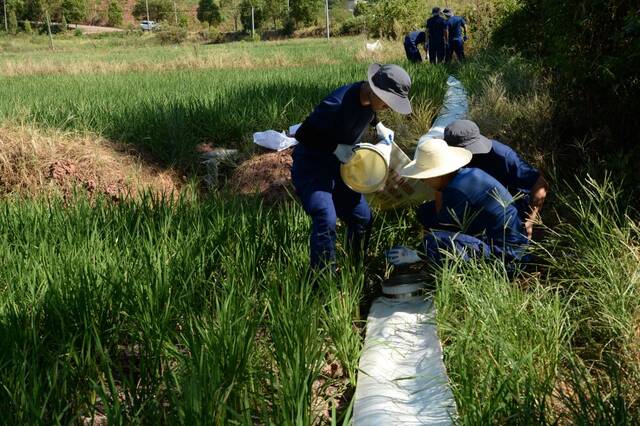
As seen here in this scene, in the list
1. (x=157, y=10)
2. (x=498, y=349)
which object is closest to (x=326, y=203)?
(x=498, y=349)

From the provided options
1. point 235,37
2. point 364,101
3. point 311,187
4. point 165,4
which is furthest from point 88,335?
point 165,4

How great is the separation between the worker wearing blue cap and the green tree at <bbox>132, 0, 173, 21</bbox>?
176 feet

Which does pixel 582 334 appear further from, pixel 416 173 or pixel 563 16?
pixel 563 16

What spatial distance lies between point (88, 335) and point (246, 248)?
0.89 m

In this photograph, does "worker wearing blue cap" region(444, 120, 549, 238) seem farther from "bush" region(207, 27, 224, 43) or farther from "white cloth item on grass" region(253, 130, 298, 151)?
"bush" region(207, 27, 224, 43)

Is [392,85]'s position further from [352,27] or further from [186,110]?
[352,27]

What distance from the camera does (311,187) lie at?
3.07 m

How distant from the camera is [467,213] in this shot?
2.94 metres

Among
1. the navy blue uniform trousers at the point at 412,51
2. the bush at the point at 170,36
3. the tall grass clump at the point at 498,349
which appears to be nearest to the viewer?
the tall grass clump at the point at 498,349

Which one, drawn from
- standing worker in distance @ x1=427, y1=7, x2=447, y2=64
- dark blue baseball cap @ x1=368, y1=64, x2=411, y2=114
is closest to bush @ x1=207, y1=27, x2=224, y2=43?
standing worker in distance @ x1=427, y1=7, x2=447, y2=64

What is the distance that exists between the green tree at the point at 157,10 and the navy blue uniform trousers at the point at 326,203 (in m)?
53.7

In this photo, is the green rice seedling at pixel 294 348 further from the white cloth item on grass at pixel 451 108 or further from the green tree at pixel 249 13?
the green tree at pixel 249 13

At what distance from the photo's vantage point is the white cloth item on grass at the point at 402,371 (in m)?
1.96

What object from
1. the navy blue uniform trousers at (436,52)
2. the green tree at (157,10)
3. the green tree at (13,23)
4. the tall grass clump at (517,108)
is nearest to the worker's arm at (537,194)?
the tall grass clump at (517,108)
